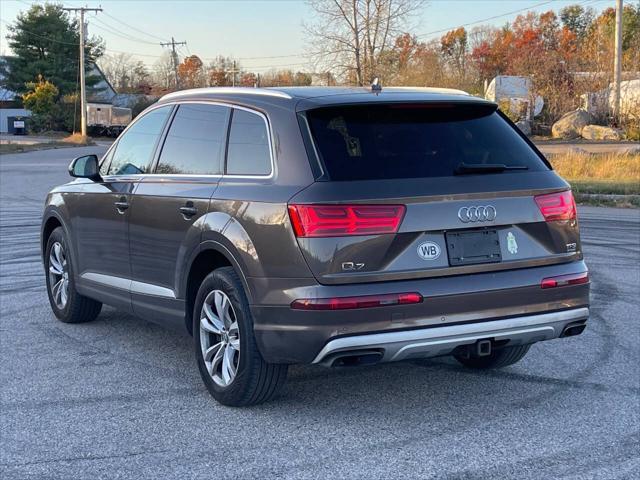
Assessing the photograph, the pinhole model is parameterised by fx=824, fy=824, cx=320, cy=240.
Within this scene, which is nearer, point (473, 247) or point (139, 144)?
point (473, 247)

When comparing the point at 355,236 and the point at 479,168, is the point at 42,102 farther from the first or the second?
the point at 355,236

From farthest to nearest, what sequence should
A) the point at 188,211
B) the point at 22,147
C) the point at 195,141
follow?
the point at 22,147 < the point at 195,141 < the point at 188,211

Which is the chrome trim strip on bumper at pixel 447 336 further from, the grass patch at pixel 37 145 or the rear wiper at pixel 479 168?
the grass patch at pixel 37 145

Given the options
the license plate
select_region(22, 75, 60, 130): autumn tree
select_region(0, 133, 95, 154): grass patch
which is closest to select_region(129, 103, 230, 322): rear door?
the license plate

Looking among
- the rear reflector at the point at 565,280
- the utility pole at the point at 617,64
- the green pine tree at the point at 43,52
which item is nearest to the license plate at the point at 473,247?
the rear reflector at the point at 565,280

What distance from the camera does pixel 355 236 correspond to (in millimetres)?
4219

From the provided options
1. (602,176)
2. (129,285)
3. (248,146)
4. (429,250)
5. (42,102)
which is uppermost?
(42,102)

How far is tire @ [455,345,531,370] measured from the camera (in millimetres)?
5539

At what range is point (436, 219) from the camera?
435 centimetres

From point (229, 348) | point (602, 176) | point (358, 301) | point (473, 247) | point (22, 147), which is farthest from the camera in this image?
point (22, 147)

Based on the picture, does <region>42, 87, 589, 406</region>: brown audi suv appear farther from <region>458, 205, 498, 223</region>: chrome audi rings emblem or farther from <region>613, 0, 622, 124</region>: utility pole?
<region>613, 0, 622, 124</region>: utility pole

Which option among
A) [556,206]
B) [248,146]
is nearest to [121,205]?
[248,146]

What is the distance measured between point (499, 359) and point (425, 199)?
1.75 metres

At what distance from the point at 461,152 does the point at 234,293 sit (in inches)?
60.5
